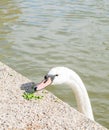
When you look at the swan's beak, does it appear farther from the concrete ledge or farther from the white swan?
the concrete ledge

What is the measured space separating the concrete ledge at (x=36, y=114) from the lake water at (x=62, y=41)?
1979 millimetres

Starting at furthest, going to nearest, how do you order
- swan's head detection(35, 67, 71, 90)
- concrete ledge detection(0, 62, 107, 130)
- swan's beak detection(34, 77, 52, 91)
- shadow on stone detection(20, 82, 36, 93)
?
shadow on stone detection(20, 82, 36, 93) → swan's head detection(35, 67, 71, 90) → swan's beak detection(34, 77, 52, 91) → concrete ledge detection(0, 62, 107, 130)

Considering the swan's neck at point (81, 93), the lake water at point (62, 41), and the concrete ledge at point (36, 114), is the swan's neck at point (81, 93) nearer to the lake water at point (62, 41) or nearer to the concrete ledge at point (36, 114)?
the concrete ledge at point (36, 114)

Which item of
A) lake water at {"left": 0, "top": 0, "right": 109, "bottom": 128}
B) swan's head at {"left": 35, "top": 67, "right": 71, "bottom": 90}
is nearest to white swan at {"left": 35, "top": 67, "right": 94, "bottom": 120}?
swan's head at {"left": 35, "top": 67, "right": 71, "bottom": 90}

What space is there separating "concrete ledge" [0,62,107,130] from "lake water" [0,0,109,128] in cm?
198

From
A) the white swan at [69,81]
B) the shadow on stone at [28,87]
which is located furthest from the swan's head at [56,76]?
the shadow on stone at [28,87]

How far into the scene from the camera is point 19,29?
12.9m

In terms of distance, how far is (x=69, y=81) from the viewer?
6398mm

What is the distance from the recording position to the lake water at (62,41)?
895cm

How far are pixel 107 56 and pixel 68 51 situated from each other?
1129 millimetres

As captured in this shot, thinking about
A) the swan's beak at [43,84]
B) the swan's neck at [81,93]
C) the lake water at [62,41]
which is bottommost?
the lake water at [62,41]

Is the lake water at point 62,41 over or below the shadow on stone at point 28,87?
below

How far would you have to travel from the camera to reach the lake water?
29.4 ft

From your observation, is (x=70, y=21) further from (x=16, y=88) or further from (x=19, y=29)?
(x=16, y=88)
